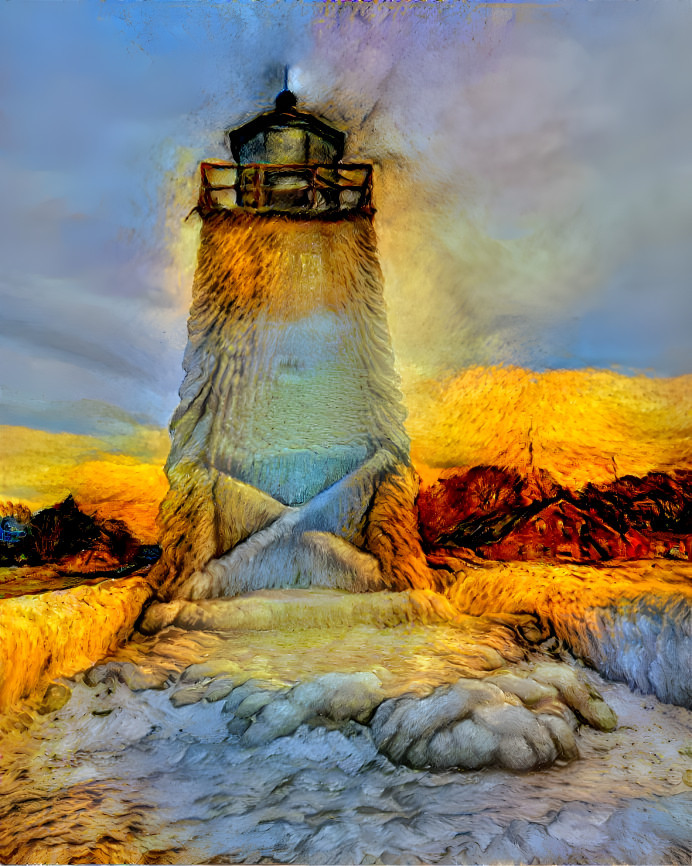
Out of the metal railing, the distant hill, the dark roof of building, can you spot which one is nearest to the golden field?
the distant hill

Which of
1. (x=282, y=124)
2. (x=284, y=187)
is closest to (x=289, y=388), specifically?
(x=284, y=187)

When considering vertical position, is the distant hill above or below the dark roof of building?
below

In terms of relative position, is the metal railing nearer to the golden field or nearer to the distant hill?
the golden field

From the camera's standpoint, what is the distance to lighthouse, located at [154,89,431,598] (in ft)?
6.67

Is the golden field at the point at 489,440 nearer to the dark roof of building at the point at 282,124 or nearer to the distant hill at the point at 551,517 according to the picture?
the distant hill at the point at 551,517

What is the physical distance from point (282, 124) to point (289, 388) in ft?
2.95

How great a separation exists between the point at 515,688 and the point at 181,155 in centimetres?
193

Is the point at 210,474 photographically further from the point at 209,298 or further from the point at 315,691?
the point at 315,691

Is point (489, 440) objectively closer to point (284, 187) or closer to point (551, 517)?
point (551, 517)

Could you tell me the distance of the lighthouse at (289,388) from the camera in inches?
80.0

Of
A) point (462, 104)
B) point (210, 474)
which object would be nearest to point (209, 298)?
point (210, 474)

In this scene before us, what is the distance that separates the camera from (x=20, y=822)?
950 millimetres

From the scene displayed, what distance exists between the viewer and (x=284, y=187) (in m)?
2.30

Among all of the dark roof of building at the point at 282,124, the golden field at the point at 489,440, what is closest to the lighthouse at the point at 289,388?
the dark roof of building at the point at 282,124
